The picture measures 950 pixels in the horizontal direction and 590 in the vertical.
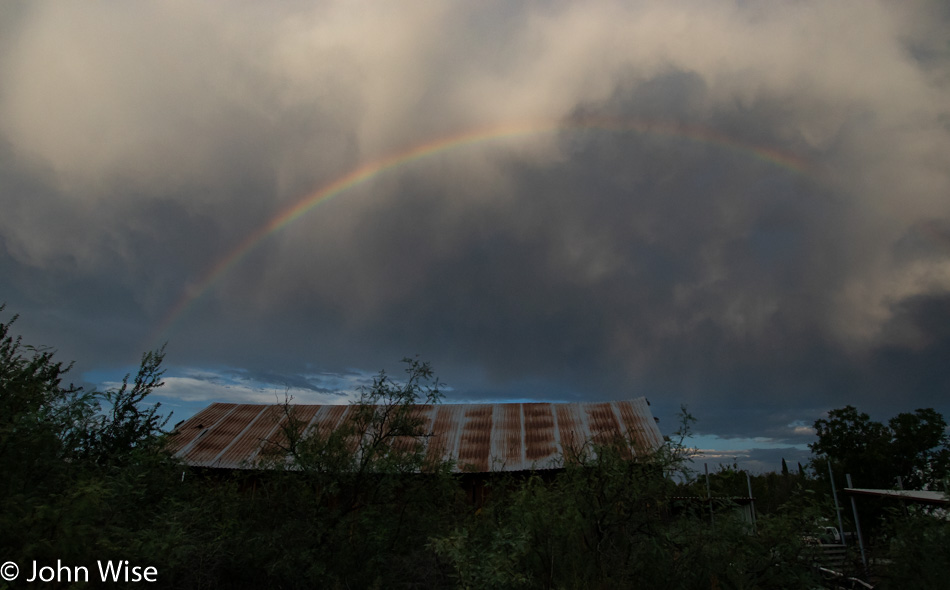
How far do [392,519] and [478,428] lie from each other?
1340cm

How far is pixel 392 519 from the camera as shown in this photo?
8.46m

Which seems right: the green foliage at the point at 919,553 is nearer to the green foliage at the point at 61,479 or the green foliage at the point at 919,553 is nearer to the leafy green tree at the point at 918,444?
the green foliage at the point at 61,479

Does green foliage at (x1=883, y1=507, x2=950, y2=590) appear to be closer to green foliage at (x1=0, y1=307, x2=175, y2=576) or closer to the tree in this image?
green foliage at (x1=0, y1=307, x2=175, y2=576)

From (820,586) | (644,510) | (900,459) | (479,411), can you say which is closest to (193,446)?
(479,411)

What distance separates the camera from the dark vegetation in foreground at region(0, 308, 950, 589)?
21.8 ft

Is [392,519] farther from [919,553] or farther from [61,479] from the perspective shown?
[919,553]

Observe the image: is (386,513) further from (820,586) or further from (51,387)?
(820,586)

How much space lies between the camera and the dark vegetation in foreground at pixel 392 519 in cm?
665

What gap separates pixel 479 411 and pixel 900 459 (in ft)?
104

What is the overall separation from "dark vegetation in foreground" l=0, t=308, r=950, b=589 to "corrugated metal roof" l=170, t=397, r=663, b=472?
9622 millimetres

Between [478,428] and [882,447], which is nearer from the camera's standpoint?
[478,428]

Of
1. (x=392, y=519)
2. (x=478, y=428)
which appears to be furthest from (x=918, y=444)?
(x=392, y=519)

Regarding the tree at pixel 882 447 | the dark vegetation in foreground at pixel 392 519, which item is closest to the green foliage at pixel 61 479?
the dark vegetation in foreground at pixel 392 519

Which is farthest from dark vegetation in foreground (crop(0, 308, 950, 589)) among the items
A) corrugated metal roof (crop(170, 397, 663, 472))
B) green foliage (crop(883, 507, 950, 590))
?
corrugated metal roof (crop(170, 397, 663, 472))
